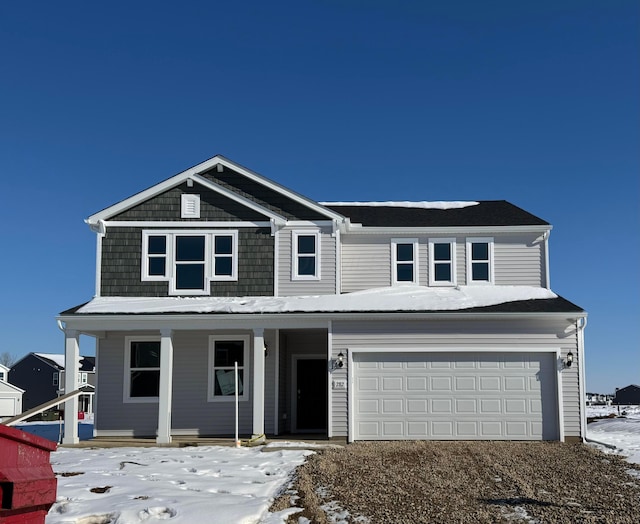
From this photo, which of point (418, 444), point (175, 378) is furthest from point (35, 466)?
point (175, 378)

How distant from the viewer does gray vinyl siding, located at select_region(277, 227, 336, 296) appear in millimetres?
17750

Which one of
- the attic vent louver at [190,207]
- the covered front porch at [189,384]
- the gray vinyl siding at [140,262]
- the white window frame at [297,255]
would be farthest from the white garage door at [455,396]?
the attic vent louver at [190,207]

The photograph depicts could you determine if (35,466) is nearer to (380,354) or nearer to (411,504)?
(411,504)

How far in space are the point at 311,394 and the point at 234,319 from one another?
4082 millimetres

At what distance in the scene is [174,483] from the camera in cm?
1072

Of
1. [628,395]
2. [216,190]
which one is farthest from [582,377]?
[628,395]

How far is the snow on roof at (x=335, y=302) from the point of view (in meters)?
16.5

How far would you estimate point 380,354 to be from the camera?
16531 millimetres

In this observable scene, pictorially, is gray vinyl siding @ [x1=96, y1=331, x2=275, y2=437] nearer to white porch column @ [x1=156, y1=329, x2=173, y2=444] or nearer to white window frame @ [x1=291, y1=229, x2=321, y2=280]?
white porch column @ [x1=156, y1=329, x2=173, y2=444]

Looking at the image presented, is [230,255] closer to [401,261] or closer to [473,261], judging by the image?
[401,261]

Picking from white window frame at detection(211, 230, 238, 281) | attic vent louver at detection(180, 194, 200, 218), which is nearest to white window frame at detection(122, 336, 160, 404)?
white window frame at detection(211, 230, 238, 281)

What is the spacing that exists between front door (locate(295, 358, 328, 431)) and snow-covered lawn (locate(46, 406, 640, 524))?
14.2 ft

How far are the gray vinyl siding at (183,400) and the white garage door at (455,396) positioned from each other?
281cm

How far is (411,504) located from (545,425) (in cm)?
785
